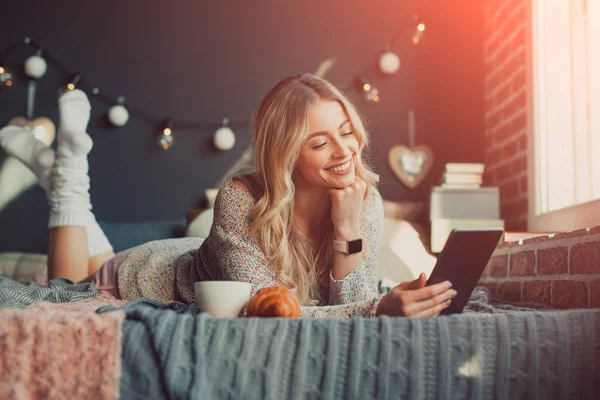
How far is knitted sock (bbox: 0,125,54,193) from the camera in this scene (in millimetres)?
2572

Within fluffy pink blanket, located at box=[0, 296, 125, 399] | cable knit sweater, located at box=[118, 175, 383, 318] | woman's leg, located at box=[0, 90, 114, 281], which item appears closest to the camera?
fluffy pink blanket, located at box=[0, 296, 125, 399]

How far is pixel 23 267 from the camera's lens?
9.21 feet

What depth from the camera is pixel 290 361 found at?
97 centimetres

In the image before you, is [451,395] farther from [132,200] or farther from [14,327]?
[132,200]

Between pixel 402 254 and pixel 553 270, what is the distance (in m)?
1.13

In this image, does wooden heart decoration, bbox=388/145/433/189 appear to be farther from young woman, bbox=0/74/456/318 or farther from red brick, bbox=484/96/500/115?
young woman, bbox=0/74/456/318

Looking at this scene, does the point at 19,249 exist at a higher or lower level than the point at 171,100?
lower

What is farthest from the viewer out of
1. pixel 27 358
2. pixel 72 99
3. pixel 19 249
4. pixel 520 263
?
pixel 19 249

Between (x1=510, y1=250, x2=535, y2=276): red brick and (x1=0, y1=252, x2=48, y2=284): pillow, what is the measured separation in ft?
6.32

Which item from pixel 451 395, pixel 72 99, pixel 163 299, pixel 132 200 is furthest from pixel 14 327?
pixel 132 200

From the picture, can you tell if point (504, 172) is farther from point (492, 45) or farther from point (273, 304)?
point (273, 304)

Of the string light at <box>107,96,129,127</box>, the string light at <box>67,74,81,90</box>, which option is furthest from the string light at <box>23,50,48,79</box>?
the string light at <box>107,96,129,127</box>

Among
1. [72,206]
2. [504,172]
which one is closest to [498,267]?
[504,172]

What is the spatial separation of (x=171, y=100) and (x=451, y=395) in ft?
9.19
